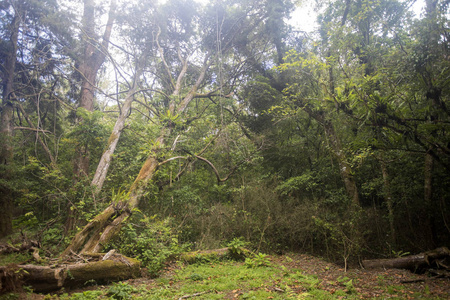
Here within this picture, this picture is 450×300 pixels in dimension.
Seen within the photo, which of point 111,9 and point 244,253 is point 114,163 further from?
point 111,9

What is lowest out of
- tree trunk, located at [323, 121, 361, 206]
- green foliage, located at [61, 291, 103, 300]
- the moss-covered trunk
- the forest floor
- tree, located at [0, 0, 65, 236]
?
the forest floor

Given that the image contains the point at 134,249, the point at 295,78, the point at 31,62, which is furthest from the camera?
the point at 295,78

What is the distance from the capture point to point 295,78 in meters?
11.3

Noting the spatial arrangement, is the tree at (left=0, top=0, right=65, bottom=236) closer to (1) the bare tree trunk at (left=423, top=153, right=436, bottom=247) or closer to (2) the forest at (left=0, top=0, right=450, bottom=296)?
(2) the forest at (left=0, top=0, right=450, bottom=296)

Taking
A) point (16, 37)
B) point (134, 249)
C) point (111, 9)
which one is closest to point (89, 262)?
point (134, 249)

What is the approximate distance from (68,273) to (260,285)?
3793 millimetres

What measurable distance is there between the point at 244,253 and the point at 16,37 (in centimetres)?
1239

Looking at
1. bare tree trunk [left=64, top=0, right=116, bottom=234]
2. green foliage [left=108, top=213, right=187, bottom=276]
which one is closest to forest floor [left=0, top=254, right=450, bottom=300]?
green foliage [left=108, top=213, right=187, bottom=276]

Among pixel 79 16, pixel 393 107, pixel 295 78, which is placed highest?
pixel 79 16

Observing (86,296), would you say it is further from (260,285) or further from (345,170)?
(345,170)

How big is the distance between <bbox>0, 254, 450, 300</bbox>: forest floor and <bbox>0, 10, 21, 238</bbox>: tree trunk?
6.89m

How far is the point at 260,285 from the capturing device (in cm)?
508

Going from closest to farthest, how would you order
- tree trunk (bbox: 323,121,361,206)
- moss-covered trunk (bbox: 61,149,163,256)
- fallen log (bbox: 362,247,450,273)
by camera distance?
1. fallen log (bbox: 362,247,450,273)
2. moss-covered trunk (bbox: 61,149,163,256)
3. tree trunk (bbox: 323,121,361,206)

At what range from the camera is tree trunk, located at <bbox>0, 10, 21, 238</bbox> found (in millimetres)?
8914
